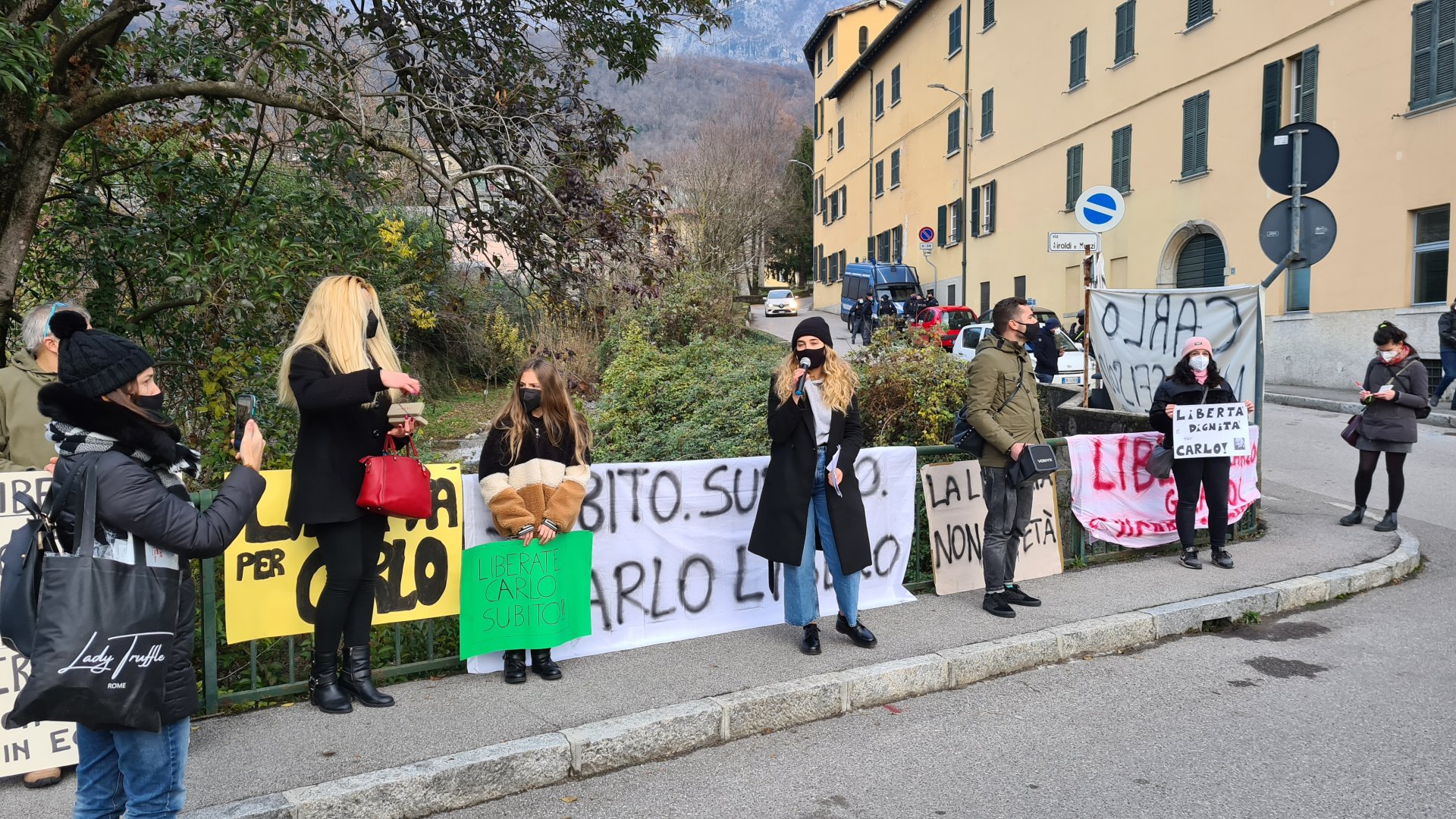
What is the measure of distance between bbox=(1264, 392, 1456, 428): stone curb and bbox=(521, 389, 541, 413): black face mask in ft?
48.2

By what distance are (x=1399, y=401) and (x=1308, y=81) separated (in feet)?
48.2

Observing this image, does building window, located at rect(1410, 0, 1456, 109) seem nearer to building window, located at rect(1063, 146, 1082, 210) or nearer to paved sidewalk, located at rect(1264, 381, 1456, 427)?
paved sidewalk, located at rect(1264, 381, 1456, 427)

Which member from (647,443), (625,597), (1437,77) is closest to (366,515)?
(625,597)

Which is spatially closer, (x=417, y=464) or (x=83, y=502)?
(x=83, y=502)

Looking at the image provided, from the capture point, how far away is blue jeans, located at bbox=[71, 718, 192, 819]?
273 centimetres

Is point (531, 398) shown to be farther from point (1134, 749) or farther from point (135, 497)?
point (1134, 749)

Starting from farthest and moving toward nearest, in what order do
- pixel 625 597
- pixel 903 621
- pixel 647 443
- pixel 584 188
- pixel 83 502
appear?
pixel 647 443, pixel 584 188, pixel 903 621, pixel 625 597, pixel 83 502

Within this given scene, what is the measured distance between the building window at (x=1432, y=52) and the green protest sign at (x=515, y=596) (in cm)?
1828

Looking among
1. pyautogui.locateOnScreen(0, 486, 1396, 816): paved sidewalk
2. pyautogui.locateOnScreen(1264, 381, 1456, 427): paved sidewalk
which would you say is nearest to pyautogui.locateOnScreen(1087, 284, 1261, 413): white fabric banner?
pyautogui.locateOnScreen(0, 486, 1396, 816): paved sidewalk

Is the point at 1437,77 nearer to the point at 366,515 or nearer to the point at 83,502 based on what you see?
the point at 366,515

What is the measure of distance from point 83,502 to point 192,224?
4.64 m

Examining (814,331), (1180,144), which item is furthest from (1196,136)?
(814,331)

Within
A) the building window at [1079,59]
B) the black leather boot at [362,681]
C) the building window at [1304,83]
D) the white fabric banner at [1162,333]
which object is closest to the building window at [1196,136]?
the building window at [1304,83]

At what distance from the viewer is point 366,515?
432cm
